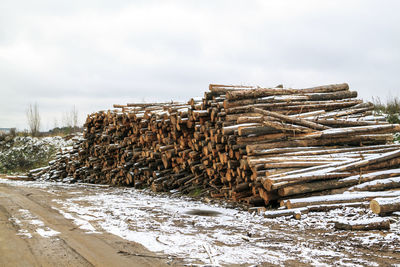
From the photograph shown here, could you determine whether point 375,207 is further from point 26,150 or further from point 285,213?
point 26,150

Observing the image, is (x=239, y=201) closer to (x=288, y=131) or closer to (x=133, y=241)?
(x=288, y=131)

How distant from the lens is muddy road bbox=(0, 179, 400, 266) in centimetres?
440

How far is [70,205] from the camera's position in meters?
8.96

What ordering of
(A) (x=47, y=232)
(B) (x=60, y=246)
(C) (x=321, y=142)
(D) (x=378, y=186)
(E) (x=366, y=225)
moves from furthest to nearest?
(C) (x=321, y=142) < (D) (x=378, y=186) < (A) (x=47, y=232) < (E) (x=366, y=225) < (B) (x=60, y=246)

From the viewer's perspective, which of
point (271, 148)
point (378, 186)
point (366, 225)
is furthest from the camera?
point (271, 148)

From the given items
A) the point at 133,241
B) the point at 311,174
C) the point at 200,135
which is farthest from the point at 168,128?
the point at 133,241

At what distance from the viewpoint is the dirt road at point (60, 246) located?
4.36 metres

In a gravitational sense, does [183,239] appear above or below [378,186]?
below

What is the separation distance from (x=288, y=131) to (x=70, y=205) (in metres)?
5.83

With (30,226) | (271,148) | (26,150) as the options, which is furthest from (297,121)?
(26,150)

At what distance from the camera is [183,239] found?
5402mm

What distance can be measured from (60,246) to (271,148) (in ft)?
16.9

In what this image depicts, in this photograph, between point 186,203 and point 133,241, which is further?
point 186,203

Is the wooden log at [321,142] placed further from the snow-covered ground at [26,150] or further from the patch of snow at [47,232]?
the snow-covered ground at [26,150]
